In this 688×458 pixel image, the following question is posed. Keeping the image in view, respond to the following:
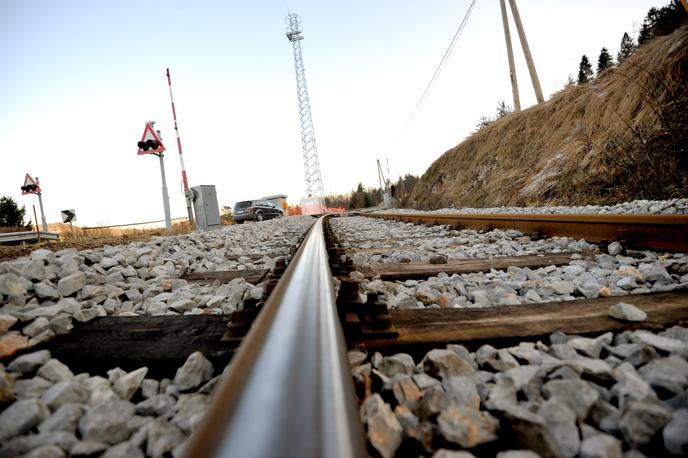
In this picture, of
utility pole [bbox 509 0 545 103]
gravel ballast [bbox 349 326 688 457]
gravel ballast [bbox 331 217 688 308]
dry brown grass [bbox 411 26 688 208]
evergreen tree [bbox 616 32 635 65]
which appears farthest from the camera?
utility pole [bbox 509 0 545 103]

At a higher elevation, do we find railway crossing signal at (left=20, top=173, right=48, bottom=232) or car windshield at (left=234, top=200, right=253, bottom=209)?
railway crossing signal at (left=20, top=173, right=48, bottom=232)

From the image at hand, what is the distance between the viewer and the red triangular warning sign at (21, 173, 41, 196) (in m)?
10.7

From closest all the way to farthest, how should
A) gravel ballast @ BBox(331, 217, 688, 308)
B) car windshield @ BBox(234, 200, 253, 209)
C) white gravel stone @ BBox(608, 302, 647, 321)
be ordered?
white gravel stone @ BBox(608, 302, 647, 321)
gravel ballast @ BBox(331, 217, 688, 308)
car windshield @ BBox(234, 200, 253, 209)

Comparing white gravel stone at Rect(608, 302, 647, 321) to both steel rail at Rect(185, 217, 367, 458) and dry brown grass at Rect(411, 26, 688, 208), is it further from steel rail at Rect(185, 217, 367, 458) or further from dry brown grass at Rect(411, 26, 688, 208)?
dry brown grass at Rect(411, 26, 688, 208)

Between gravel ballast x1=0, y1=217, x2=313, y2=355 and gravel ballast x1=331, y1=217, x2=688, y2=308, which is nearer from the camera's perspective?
gravel ballast x1=0, y1=217, x2=313, y2=355

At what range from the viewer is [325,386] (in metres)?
0.58

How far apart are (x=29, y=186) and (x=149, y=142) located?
7107mm

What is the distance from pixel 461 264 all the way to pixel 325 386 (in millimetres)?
1789

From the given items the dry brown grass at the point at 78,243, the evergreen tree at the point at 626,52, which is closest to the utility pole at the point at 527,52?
the evergreen tree at the point at 626,52

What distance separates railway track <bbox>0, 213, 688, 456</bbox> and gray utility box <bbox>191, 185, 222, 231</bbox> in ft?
20.7

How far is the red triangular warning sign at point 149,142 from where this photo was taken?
684 centimetres

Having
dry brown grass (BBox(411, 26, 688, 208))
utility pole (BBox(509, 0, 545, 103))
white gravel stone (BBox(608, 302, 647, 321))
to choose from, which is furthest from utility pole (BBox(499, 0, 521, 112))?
white gravel stone (BBox(608, 302, 647, 321))

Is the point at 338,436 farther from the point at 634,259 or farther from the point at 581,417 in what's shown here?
the point at 634,259

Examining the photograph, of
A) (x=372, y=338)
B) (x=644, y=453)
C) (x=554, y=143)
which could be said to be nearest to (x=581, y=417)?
(x=644, y=453)
